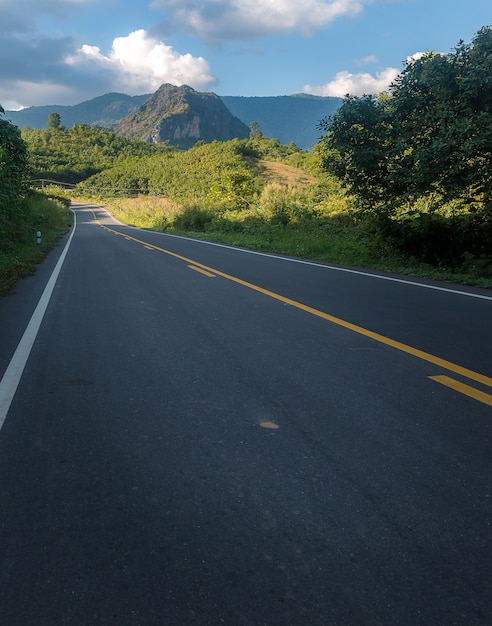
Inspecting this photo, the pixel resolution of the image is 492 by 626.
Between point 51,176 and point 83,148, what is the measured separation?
1122 inches

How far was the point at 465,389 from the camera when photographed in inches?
149

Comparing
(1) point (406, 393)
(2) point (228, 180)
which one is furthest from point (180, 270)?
(2) point (228, 180)

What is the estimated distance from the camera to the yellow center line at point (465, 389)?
11.7ft

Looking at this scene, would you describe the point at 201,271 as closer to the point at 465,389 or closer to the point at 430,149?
the point at 430,149

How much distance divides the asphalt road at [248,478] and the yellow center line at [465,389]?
2 cm

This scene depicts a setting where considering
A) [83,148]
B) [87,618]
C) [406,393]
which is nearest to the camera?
[87,618]

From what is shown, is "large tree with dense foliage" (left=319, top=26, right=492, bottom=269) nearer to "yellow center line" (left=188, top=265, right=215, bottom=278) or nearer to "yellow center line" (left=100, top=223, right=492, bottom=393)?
"yellow center line" (left=188, top=265, right=215, bottom=278)

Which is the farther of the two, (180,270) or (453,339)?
(180,270)

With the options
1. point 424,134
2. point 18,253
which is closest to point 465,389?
point 424,134

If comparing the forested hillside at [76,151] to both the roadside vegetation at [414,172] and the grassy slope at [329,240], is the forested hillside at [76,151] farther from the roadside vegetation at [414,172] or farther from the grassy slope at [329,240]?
the roadside vegetation at [414,172]

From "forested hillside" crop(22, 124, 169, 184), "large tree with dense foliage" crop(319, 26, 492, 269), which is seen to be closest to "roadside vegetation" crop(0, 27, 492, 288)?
"large tree with dense foliage" crop(319, 26, 492, 269)

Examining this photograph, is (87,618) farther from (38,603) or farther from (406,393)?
(406,393)

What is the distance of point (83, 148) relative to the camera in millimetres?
151625

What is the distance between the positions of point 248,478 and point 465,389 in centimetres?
208
